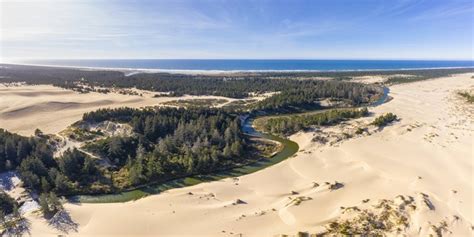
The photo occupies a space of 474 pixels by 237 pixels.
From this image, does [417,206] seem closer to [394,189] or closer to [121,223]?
[394,189]

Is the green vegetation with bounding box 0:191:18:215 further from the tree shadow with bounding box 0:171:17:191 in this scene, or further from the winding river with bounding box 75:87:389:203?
the winding river with bounding box 75:87:389:203

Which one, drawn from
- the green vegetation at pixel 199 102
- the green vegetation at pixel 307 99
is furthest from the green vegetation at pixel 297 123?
the green vegetation at pixel 199 102

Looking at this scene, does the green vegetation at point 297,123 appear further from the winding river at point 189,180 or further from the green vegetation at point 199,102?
the green vegetation at point 199,102

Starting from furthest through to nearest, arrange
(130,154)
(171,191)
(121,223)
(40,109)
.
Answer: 1. (40,109)
2. (130,154)
3. (171,191)
4. (121,223)

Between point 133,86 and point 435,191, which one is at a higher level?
point 133,86

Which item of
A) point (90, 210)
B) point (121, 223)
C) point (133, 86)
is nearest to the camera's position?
point (121, 223)

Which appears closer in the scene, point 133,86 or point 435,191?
point 435,191

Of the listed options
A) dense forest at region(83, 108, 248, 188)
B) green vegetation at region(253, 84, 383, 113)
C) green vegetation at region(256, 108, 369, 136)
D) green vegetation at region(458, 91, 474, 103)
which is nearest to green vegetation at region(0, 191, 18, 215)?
dense forest at region(83, 108, 248, 188)

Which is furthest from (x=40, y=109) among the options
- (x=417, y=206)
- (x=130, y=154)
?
(x=417, y=206)
